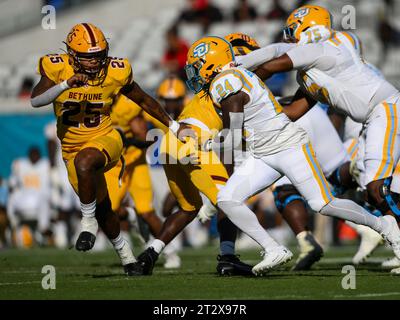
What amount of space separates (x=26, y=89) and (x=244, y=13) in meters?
4.13

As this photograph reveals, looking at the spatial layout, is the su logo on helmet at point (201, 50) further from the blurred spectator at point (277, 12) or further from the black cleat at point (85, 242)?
the blurred spectator at point (277, 12)

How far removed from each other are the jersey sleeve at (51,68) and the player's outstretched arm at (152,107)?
540mm

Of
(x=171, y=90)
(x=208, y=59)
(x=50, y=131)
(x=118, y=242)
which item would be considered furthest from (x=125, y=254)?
(x=50, y=131)

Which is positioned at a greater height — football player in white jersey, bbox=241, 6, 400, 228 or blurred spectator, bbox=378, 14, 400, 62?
blurred spectator, bbox=378, 14, 400, 62

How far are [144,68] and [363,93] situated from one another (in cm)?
981

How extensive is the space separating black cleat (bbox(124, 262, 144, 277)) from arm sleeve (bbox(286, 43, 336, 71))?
193 centimetres

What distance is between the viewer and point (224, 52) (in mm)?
6875

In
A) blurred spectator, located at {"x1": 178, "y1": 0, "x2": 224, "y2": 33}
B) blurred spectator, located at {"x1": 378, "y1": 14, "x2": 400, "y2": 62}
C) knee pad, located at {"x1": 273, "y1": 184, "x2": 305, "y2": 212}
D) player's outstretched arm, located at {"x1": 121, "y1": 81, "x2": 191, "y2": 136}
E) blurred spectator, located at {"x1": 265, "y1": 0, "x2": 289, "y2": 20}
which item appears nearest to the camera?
player's outstretched arm, located at {"x1": 121, "y1": 81, "x2": 191, "y2": 136}

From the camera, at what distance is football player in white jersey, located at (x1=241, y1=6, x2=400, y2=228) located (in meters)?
7.02

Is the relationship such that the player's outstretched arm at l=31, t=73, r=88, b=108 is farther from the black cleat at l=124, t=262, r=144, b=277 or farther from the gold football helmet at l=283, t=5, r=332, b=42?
the gold football helmet at l=283, t=5, r=332, b=42

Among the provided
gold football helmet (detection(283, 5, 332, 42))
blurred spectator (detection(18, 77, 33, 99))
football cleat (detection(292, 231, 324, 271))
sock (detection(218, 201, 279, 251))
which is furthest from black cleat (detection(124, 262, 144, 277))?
blurred spectator (detection(18, 77, 33, 99))

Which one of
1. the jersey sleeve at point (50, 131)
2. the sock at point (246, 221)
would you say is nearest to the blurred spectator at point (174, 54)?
the jersey sleeve at point (50, 131)

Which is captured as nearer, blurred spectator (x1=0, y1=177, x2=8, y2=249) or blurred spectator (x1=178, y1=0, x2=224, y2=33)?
blurred spectator (x1=0, y1=177, x2=8, y2=249)
